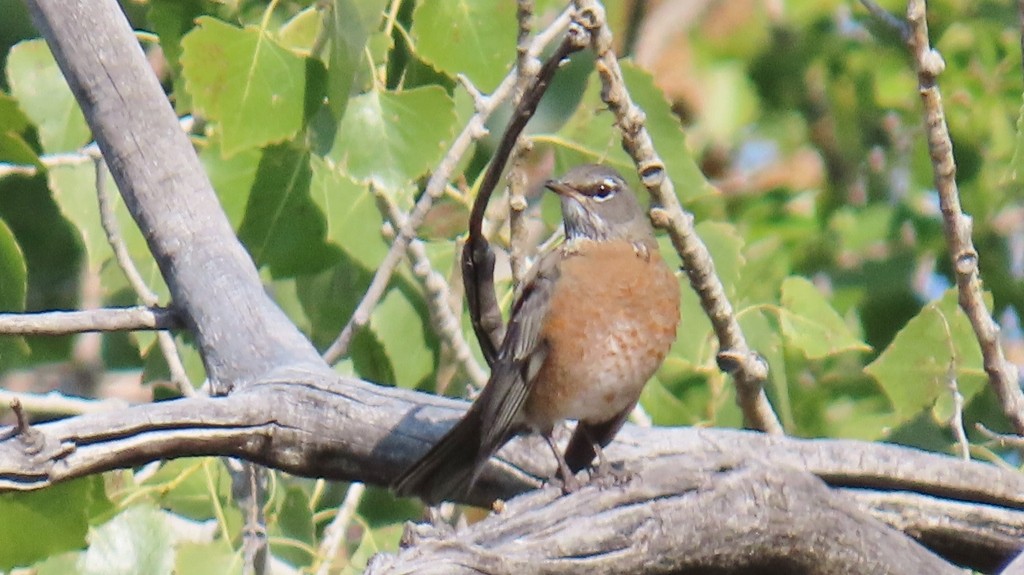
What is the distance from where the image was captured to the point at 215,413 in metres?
3.27

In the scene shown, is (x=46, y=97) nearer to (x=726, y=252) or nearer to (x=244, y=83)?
(x=244, y=83)

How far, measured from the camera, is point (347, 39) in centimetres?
391

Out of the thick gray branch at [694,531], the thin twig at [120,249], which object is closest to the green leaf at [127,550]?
the thin twig at [120,249]

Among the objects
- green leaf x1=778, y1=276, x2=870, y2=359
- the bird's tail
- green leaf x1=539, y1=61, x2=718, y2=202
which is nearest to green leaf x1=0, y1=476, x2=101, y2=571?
the bird's tail

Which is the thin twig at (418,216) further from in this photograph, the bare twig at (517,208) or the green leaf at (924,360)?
the green leaf at (924,360)

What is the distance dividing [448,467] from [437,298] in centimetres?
86

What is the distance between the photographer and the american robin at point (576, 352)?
142 inches

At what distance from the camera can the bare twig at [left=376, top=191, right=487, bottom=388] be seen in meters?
4.33

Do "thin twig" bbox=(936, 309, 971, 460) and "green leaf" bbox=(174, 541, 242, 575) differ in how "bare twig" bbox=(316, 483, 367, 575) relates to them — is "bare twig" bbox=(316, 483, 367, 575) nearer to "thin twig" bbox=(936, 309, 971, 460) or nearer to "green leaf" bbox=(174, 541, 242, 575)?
"green leaf" bbox=(174, 541, 242, 575)

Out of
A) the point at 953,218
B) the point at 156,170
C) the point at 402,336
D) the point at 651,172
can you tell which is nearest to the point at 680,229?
the point at 651,172

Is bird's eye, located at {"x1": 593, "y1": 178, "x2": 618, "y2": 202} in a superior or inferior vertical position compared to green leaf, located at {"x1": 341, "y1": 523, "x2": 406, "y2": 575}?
superior

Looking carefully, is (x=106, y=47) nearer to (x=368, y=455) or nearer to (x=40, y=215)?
(x=368, y=455)

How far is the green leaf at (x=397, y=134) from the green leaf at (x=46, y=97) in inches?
36.4

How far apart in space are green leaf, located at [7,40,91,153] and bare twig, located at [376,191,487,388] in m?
1.00
